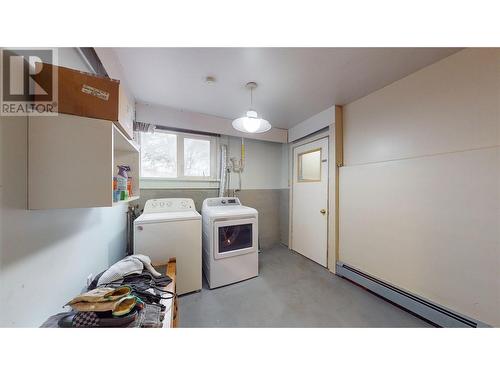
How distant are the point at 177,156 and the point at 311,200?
7.78 ft

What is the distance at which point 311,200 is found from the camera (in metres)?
2.88

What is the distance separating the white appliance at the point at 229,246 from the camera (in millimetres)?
2107

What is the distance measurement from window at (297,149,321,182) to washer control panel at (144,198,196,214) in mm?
2044

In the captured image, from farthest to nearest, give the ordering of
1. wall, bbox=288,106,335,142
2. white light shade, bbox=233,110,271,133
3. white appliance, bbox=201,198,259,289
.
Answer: wall, bbox=288,106,335,142
white appliance, bbox=201,198,259,289
white light shade, bbox=233,110,271,133

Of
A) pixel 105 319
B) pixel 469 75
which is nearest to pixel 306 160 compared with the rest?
pixel 469 75

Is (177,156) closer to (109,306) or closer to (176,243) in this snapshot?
(176,243)

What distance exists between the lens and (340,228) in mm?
2430

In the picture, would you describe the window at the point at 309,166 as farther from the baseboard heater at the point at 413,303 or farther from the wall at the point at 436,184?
the baseboard heater at the point at 413,303

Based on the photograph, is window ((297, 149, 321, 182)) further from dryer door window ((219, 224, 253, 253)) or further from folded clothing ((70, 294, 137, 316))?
folded clothing ((70, 294, 137, 316))

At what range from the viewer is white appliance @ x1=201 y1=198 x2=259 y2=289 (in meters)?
2.11

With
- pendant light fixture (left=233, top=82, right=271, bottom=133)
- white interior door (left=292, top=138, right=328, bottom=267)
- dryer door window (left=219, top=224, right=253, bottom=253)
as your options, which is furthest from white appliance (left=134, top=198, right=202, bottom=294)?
white interior door (left=292, top=138, right=328, bottom=267)

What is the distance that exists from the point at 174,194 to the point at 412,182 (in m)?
2.99
